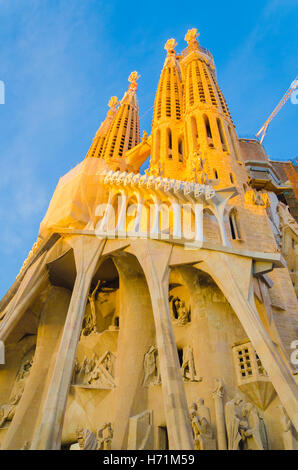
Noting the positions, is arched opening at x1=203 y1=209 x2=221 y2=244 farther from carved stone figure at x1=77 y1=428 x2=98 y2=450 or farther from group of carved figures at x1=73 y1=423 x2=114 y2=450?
carved stone figure at x1=77 y1=428 x2=98 y2=450

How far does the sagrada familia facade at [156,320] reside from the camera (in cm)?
730

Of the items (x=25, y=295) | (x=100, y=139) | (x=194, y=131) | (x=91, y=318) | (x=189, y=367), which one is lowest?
(x=189, y=367)

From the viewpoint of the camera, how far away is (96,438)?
324 inches

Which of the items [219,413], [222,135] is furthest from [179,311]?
[222,135]

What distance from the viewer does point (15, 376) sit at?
12.2m

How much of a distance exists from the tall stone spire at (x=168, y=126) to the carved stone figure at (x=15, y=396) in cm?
926

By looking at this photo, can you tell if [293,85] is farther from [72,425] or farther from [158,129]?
[72,425]

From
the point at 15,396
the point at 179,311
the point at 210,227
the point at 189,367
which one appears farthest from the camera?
the point at 15,396

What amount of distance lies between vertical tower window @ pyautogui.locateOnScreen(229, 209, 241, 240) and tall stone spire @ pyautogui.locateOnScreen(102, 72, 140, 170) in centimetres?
1125

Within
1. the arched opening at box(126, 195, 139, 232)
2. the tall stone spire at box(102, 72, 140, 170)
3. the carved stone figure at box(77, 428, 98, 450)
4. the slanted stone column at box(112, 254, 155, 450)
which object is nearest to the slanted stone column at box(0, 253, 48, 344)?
the slanted stone column at box(112, 254, 155, 450)

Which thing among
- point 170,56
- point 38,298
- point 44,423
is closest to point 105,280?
point 38,298

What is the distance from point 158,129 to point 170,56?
1291 cm

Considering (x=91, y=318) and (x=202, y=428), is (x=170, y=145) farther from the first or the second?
(x=202, y=428)

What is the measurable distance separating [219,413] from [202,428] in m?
0.53
